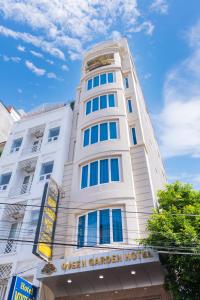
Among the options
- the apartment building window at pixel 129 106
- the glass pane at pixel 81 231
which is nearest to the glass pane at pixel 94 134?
the apartment building window at pixel 129 106

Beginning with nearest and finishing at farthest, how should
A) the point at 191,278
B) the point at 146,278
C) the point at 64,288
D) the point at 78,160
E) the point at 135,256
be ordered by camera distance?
the point at 191,278 → the point at 135,256 → the point at 146,278 → the point at 64,288 → the point at 78,160

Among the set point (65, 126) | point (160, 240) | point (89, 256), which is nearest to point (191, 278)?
point (160, 240)

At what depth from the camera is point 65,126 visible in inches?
788

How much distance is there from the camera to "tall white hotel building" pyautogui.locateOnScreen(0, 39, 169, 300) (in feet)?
37.3

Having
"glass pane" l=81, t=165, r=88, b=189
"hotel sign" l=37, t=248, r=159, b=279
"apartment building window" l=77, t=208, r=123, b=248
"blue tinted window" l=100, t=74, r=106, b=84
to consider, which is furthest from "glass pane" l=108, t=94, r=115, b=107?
"hotel sign" l=37, t=248, r=159, b=279

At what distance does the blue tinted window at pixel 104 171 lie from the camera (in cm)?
1495

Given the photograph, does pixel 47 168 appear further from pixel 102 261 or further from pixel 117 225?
pixel 102 261

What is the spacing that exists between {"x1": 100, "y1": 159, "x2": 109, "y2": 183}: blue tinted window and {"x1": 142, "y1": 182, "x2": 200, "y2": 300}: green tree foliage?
431 centimetres

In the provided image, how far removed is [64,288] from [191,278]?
5.89 meters

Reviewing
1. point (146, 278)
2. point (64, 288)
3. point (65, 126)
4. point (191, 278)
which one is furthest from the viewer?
point (65, 126)

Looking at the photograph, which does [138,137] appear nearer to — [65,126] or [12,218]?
[65,126]

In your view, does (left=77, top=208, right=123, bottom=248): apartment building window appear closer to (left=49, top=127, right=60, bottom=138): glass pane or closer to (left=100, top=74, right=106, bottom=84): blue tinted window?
(left=49, top=127, right=60, bottom=138): glass pane

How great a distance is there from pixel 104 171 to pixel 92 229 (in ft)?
11.4

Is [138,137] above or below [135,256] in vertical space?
above
